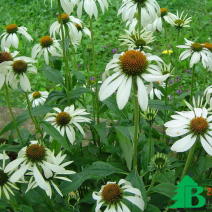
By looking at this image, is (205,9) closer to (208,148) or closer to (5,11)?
(5,11)

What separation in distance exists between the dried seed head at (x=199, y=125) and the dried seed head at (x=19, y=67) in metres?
0.53

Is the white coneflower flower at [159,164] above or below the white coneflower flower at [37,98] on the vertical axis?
above

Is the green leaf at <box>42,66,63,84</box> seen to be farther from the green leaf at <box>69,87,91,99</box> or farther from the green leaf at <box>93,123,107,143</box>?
the green leaf at <box>93,123,107,143</box>

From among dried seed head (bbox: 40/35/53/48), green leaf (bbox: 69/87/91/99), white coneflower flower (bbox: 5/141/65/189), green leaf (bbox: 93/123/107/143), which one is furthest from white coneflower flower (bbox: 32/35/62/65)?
white coneflower flower (bbox: 5/141/65/189)

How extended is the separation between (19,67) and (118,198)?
19.9 inches

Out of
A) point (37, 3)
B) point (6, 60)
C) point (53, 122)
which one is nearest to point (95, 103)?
point (53, 122)

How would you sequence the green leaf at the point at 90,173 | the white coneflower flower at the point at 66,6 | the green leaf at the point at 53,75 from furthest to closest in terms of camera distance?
the green leaf at the point at 53,75 < the white coneflower flower at the point at 66,6 < the green leaf at the point at 90,173

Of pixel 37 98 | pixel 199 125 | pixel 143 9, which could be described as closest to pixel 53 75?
pixel 143 9

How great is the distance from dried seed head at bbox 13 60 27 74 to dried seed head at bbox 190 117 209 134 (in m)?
0.53

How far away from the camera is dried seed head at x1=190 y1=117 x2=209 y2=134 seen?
1004mm

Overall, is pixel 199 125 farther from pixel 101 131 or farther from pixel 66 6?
pixel 66 6

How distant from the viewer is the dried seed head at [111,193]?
3.20 feet

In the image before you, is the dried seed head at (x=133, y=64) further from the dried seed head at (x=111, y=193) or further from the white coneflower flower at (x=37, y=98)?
the white coneflower flower at (x=37, y=98)

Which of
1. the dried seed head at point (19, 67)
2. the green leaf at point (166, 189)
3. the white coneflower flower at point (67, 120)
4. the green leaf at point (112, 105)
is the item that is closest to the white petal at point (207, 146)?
the green leaf at point (166, 189)
